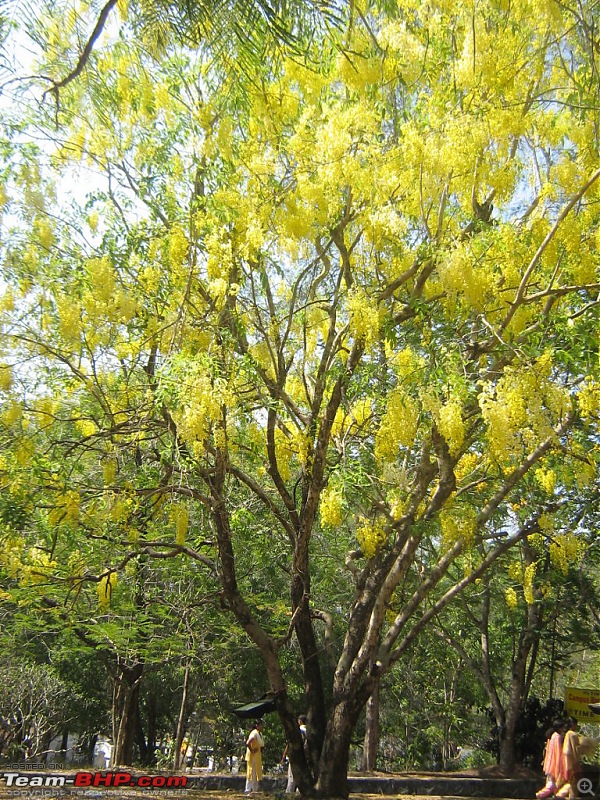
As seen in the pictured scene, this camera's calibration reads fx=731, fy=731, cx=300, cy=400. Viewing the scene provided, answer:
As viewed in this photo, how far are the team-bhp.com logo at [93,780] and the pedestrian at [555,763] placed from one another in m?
3.14

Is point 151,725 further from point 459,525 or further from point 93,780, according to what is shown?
point 459,525

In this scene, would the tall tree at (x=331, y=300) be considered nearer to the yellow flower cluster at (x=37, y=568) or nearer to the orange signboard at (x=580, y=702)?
the yellow flower cluster at (x=37, y=568)

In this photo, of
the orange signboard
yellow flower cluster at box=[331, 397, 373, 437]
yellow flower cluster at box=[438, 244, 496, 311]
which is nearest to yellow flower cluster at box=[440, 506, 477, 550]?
yellow flower cluster at box=[331, 397, 373, 437]

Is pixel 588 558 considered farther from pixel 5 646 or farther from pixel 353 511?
pixel 5 646

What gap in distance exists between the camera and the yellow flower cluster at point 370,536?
5418mm

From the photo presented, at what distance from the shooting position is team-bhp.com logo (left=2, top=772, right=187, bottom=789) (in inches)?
237

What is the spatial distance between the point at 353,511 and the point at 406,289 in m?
2.11

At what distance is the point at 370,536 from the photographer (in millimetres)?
5418

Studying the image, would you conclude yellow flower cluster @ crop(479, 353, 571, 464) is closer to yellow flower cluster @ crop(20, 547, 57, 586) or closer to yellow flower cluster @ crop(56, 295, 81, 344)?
yellow flower cluster @ crop(56, 295, 81, 344)

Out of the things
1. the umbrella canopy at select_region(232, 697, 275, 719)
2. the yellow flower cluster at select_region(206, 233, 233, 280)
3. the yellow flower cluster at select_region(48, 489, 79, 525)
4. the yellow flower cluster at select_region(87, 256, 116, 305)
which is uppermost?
the yellow flower cluster at select_region(206, 233, 233, 280)

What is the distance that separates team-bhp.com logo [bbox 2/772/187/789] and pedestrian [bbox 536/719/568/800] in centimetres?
314

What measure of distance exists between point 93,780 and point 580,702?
590 cm

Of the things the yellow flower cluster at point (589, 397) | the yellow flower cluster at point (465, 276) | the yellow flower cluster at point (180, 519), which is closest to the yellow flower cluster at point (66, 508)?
the yellow flower cluster at point (180, 519)

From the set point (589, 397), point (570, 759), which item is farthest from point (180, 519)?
point (570, 759)
